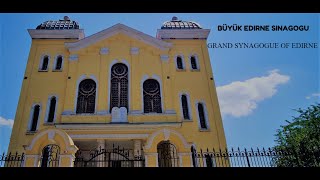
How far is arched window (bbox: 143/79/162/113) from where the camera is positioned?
1917 cm

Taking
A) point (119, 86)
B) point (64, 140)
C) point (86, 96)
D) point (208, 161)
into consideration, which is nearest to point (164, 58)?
point (119, 86)

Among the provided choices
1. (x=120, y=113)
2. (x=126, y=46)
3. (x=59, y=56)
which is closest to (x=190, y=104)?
(x=120, y=113)

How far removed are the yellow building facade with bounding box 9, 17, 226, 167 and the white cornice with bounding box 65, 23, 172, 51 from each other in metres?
0.07

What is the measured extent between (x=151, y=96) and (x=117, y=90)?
2349 mm

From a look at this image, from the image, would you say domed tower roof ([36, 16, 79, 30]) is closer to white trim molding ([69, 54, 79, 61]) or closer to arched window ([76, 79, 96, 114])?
white trim molding ([69, 54, 79, 61])

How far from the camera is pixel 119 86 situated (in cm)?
1989

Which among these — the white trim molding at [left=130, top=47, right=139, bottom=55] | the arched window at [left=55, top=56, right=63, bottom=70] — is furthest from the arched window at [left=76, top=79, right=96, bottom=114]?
the white trim molding at [left=130, top=47, right=139, bottom=55]

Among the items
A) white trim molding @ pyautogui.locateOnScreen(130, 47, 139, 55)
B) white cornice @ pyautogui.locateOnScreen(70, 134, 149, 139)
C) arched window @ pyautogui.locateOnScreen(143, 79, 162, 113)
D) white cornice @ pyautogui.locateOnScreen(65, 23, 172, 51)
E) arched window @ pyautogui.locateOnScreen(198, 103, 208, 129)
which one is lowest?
white cornice @ pyautogui.locateOnScreen(70, 134, 149, 139)

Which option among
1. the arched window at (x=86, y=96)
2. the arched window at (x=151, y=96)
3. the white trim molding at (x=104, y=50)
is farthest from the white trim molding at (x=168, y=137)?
the white trim molding at (x=104, y=50)

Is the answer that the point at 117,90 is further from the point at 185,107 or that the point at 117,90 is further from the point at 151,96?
the point at 185,107

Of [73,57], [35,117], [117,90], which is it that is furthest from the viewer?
[73,57]

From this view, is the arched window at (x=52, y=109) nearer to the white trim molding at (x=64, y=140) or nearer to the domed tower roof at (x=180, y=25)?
the white trim molding at (x=64, y=140)

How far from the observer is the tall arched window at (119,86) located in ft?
63.1

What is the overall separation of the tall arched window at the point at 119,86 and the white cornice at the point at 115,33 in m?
2.55
